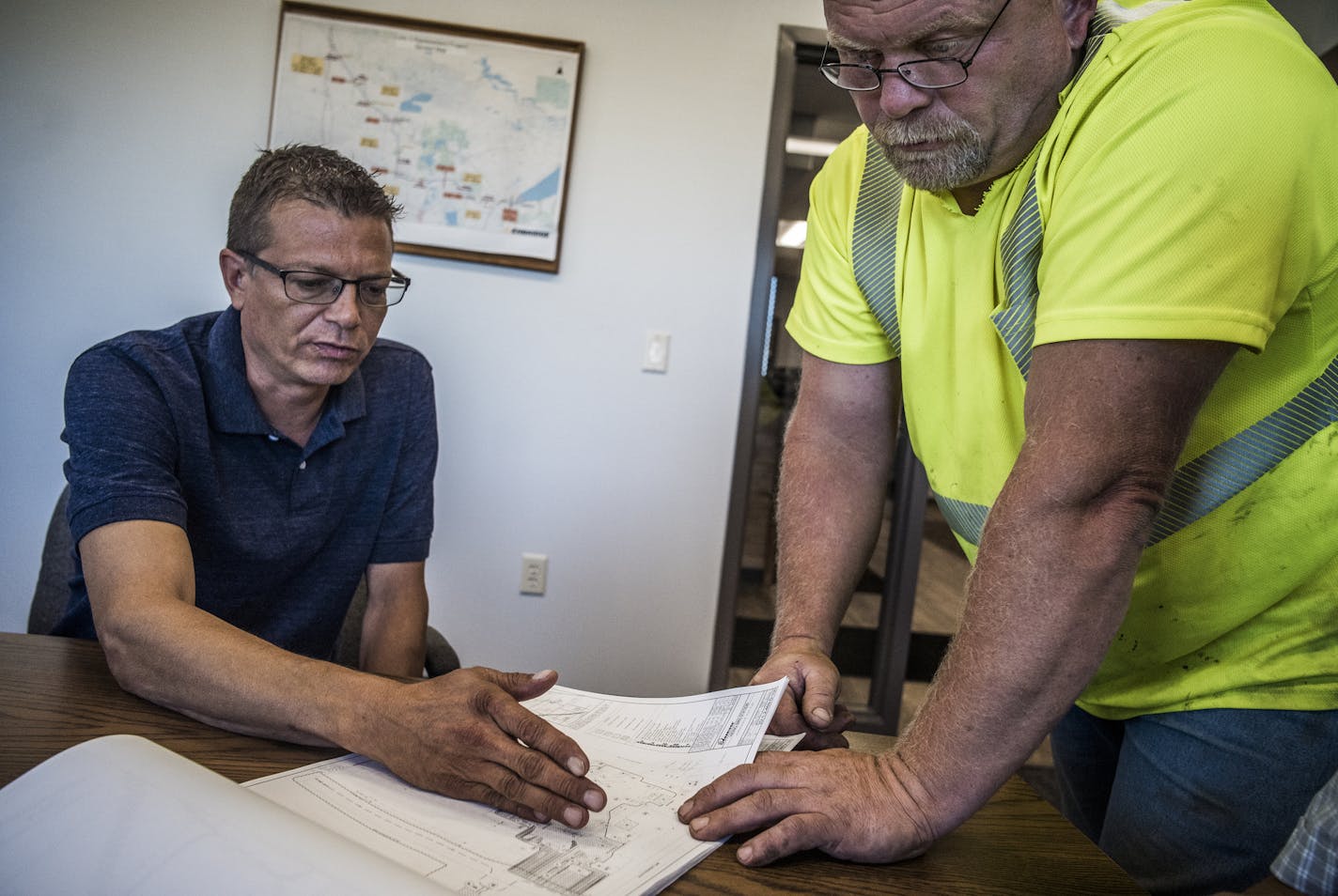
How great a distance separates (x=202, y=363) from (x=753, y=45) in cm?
209

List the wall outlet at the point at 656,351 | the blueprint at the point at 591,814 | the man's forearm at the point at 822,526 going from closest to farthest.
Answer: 1. the blueprint at the point at 591,814
2. the man's forearm at the point at 822,526
3. the wall outlet at the point at 656,351

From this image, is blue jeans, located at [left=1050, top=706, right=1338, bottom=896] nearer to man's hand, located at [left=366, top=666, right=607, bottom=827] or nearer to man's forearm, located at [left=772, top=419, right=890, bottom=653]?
man's forearm, located at [left=772, top=419, right=890, bottom=653]

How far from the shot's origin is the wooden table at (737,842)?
0.69 meters

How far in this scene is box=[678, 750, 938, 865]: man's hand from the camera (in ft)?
2.29

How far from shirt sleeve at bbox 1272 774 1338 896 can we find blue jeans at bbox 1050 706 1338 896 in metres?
1.32

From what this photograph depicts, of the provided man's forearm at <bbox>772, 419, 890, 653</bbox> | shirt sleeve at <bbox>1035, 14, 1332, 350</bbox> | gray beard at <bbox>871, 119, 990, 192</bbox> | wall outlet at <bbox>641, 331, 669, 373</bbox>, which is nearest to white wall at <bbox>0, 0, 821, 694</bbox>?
wall outlet at <bbox>641, 331, 669, 373</bbox>

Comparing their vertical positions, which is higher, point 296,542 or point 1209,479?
point 1209,479

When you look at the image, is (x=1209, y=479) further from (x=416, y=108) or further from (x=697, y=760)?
(x=416, y=108)

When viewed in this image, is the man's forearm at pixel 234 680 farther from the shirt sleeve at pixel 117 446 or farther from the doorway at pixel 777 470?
the doorway at pixel 777 470

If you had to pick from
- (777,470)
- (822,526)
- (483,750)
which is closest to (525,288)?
(777,470)

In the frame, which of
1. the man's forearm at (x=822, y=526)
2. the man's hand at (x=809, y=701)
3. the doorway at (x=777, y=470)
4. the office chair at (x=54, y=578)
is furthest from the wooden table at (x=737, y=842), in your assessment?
the doorway at (x=777, y=470)

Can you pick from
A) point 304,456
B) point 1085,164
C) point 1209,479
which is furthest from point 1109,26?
point 304,456

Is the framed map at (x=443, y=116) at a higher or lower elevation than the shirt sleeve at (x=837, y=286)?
higher

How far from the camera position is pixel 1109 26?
866mm
